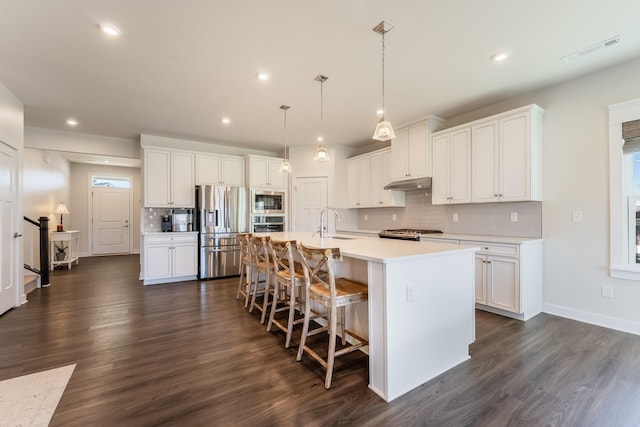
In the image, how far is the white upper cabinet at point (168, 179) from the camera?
196 inches

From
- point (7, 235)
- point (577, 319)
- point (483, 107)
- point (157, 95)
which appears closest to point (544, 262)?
point (577, 319)

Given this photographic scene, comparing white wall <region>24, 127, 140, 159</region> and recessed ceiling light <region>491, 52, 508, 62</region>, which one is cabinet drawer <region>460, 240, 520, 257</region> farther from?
white wall <region>24, 127, 140, 159</region>

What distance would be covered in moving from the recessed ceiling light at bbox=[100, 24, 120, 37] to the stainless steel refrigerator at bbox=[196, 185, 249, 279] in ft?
9.96

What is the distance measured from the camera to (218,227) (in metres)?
5.29

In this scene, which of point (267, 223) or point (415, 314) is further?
point (267, 223)

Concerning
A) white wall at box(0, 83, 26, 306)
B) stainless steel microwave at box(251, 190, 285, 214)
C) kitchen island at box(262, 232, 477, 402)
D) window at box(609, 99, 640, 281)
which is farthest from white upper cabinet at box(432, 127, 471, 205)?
white wall at box(0, 83, 26, 306)

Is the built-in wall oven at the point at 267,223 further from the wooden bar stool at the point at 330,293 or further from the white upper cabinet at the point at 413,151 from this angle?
the wooden bar stool at the point at 330,293

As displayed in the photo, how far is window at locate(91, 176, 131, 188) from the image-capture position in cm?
816

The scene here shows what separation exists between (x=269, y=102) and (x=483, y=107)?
2967mm

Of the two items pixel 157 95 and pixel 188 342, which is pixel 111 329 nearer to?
pixel 188 342

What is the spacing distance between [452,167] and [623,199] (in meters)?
1.73

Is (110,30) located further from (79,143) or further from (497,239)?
(497,239)

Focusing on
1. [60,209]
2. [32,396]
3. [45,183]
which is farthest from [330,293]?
[60,209]

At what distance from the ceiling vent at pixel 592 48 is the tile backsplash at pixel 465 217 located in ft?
5.16
